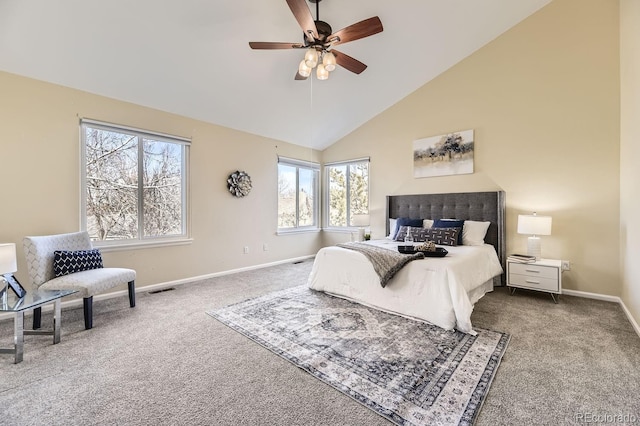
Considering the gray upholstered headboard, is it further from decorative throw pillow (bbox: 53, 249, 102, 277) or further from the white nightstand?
decorative throw pillow (bbox: 53, 249, 102, 277)

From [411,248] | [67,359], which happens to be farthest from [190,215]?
[411,248]

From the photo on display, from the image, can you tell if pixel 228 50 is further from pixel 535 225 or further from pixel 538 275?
pixel 538 275

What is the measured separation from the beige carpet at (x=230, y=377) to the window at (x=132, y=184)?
1153mm

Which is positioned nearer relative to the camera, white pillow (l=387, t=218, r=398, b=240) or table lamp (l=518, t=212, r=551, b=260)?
table lamp (l=518, t=212, r=551, b=260)

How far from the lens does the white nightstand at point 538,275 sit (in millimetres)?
3150

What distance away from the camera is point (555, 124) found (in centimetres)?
355

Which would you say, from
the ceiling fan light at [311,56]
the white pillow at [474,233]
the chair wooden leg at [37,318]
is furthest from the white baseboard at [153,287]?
the ceiling fan light at [311,56]

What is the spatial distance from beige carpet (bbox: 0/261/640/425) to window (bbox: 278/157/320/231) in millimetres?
3032

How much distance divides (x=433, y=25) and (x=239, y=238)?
4185mm

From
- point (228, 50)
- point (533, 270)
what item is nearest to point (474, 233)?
point (533, 270)

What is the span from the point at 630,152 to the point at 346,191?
405cm

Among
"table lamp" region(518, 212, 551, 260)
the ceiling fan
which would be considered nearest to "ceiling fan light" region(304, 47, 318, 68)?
the ceiling fan

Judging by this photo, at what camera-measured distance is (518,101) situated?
3803mm

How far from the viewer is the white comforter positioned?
2.46 metres
